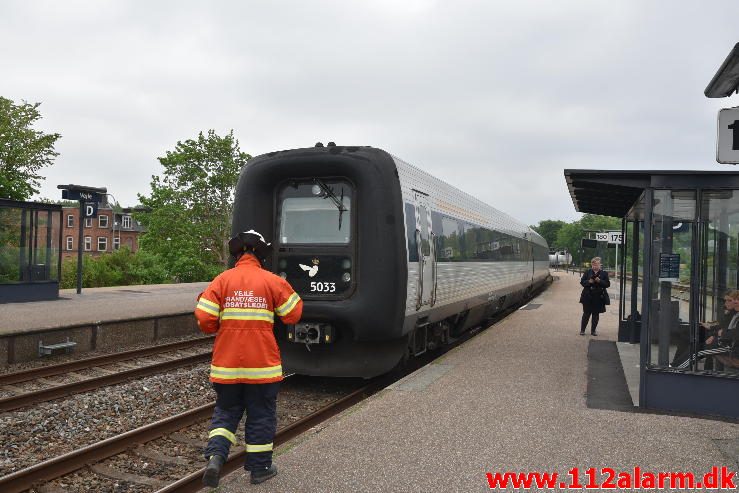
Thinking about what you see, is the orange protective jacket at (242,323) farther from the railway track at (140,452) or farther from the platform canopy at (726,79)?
the platform canopy at (726,79)

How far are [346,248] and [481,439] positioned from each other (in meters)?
3.03

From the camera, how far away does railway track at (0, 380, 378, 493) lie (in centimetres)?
479

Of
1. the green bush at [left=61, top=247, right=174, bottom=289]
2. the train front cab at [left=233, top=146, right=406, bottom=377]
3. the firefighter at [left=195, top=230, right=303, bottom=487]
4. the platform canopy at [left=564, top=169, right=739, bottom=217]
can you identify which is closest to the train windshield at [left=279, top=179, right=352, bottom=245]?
the train front cab at [left=233, top=146, right=406, bottom=377]

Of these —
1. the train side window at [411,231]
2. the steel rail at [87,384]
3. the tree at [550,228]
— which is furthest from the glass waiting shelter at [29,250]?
the tree at [550,228]

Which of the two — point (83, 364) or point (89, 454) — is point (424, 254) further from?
point (83, 364)

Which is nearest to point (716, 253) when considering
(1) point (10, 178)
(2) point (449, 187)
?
(2) point (449, 187)

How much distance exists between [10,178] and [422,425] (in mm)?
26257

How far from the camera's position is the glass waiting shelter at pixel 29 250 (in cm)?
1579

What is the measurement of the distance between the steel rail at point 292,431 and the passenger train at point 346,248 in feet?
1.32

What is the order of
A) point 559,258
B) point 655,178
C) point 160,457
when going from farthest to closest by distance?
1. point 559,258
2. point 655,178
3. point 160,457

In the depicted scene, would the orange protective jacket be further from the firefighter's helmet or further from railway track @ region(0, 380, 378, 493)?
railway track @ region(0, 380, 378, 493)

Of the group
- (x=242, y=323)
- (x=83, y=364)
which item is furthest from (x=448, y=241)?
(x=242, y=323)

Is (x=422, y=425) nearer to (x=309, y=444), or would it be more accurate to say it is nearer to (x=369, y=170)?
(x=309, y=444)

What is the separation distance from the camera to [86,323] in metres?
11.6
